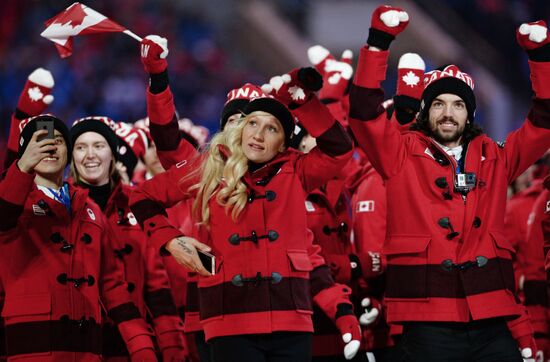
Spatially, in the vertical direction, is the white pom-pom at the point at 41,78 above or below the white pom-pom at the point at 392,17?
above

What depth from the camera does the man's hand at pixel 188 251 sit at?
5176 millimetres

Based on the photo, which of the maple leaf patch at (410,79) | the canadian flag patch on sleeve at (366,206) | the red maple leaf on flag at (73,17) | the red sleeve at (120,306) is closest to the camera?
the red sleeve at (120,306)

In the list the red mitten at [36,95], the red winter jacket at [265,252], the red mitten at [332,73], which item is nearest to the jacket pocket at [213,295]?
the red winter jacket at [265,252]

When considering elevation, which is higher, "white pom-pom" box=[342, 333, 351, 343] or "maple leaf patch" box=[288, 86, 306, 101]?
"maple leaf patch" box=[288, 86, 306, 101]

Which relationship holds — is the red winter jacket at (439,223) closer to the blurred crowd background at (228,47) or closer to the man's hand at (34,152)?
the man's hand at (34,152)

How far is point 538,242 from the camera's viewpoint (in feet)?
25.4

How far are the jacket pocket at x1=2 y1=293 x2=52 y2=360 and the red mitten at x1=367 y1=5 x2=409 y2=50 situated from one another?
7.02ft

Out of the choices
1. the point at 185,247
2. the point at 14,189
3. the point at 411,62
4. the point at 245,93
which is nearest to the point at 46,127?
the point at 14,189

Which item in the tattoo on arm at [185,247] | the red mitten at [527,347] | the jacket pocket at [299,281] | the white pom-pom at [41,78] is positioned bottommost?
the red mitten at [527,347]

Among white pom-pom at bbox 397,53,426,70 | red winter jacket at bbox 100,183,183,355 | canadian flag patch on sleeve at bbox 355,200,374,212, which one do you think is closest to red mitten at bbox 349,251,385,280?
canadian flag patch on sleeve at bbox 355,200,374,212

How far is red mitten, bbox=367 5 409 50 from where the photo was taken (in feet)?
16.6

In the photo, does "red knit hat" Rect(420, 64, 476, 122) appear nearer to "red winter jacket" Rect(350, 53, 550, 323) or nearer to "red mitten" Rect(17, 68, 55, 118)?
"red winter jacket" Rect(350, 53, 550, 323)

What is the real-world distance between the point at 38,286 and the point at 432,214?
6.73 ft

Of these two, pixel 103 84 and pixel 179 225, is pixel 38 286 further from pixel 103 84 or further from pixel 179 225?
pixel 103 84
